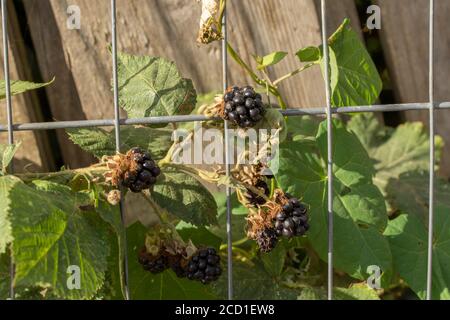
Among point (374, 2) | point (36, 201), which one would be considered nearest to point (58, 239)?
point (36, 201)

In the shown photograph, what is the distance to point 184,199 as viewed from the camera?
4.61 feet

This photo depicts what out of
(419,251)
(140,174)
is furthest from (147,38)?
(419,251)

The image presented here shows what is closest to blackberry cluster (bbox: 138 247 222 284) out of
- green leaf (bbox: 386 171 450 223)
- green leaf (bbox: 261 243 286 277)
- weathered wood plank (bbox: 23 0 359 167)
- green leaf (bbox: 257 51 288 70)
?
green leaf (bbox: 261 243 286 277)

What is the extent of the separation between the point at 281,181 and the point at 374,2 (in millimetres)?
651

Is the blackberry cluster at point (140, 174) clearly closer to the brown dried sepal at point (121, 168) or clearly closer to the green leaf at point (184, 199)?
the brown dried sepal at point (121, 168)

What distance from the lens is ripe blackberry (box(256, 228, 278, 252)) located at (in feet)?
4.26

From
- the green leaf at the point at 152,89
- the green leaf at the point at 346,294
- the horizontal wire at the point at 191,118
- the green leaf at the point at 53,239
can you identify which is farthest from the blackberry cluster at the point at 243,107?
the green leaf at the point at 346,294

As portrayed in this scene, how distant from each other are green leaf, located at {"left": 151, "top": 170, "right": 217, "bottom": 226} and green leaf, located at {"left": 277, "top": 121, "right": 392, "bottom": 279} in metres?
0.15

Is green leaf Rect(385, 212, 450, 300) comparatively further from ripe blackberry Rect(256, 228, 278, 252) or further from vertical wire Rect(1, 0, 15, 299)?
vertical wire Rect(1, 0, 15, 299)

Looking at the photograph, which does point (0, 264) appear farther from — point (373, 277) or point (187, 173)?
point (373, 277)

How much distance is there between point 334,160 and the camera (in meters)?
1.48

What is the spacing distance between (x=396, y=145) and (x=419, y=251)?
44 cm

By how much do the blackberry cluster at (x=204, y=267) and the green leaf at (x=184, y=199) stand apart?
0.07 meters

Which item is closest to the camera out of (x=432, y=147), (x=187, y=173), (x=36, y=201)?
(x=36, y=201)
